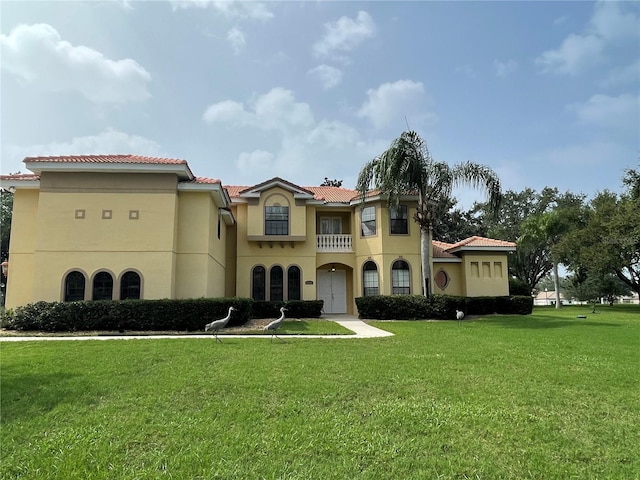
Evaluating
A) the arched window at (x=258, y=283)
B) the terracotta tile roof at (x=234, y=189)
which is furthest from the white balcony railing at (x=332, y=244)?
the terracotta tile roof at (x=234, y=189)

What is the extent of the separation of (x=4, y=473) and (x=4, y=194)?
41.7m

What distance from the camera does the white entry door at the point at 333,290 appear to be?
25000 mm

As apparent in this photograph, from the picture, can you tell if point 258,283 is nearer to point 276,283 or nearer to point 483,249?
point 276,283

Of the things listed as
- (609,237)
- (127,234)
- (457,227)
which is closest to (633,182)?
(609,237)

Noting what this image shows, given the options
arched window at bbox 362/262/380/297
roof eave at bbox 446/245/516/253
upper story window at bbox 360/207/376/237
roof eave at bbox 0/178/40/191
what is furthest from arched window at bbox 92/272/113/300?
roof eave at bbox 446/245/516/253

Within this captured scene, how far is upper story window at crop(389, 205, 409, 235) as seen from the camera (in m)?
23.1

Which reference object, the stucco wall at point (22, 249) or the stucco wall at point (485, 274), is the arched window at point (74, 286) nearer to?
the stucco wall at point (22, 249)

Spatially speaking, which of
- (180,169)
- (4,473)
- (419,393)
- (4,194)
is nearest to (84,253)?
(180,169)

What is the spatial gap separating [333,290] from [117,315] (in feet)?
42.4

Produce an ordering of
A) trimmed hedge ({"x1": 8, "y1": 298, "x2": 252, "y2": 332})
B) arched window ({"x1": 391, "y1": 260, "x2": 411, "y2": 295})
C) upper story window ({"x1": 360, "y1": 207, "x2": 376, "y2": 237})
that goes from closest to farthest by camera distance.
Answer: trimmed hedge ({"x1": 8, "y1": 298, "x2": 252, "y2": 332}) → arched window ({"x1": 391, "y1": 260, "x2": 411, "y2": 295}) → upper story window ({"x1": 360, "y1": 207, "x2": 376, "y2": 237})

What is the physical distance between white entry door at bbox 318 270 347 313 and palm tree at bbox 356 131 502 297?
596 centimetres

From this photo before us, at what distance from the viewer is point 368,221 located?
2361cm

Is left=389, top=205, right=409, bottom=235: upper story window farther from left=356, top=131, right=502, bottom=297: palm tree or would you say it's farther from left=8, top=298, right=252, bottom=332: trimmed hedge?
left=8, top=298, right=252, bottom=332: trimmed hedge

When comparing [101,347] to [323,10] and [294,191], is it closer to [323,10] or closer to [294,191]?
[323,10]
